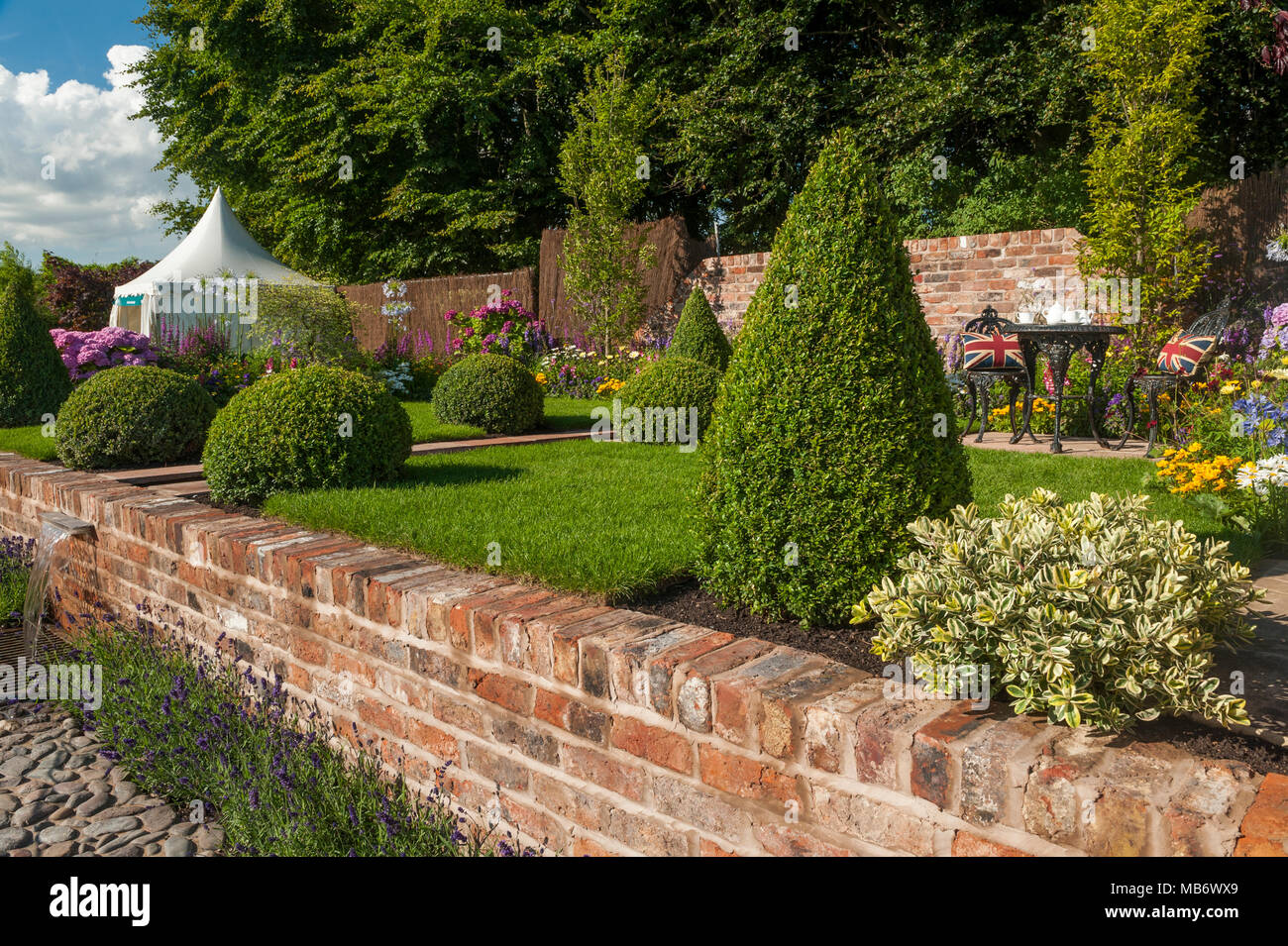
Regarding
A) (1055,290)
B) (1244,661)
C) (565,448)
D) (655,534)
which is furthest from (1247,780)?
(1055,290)

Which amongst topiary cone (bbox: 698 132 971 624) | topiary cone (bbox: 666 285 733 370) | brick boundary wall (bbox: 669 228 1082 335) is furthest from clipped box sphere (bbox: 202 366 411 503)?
brick boundary wall (bbox: 669 228 1082 335)

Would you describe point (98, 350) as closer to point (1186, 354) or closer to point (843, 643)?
point (843, 643)

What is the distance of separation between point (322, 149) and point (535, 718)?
2018 centimetres

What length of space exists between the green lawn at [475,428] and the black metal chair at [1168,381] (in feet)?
16.4

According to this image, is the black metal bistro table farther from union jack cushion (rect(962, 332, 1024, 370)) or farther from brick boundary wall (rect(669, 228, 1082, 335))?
brick boundary wall (rect(669, 228, 1082, 335))

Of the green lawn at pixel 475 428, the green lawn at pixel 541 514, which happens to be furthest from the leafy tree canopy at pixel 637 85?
the green lawn at pixel 541 514

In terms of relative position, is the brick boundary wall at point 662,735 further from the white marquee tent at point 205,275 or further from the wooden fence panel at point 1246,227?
the white marquee tent at point 205,275

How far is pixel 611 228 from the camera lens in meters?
13.2

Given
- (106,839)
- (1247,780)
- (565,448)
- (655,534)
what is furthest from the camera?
(565,448)

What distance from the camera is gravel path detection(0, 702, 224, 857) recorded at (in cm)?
356

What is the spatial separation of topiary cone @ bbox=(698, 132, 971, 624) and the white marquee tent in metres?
13.2

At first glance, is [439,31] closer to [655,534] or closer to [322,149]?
[322,149]

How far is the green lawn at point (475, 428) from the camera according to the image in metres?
8.40
